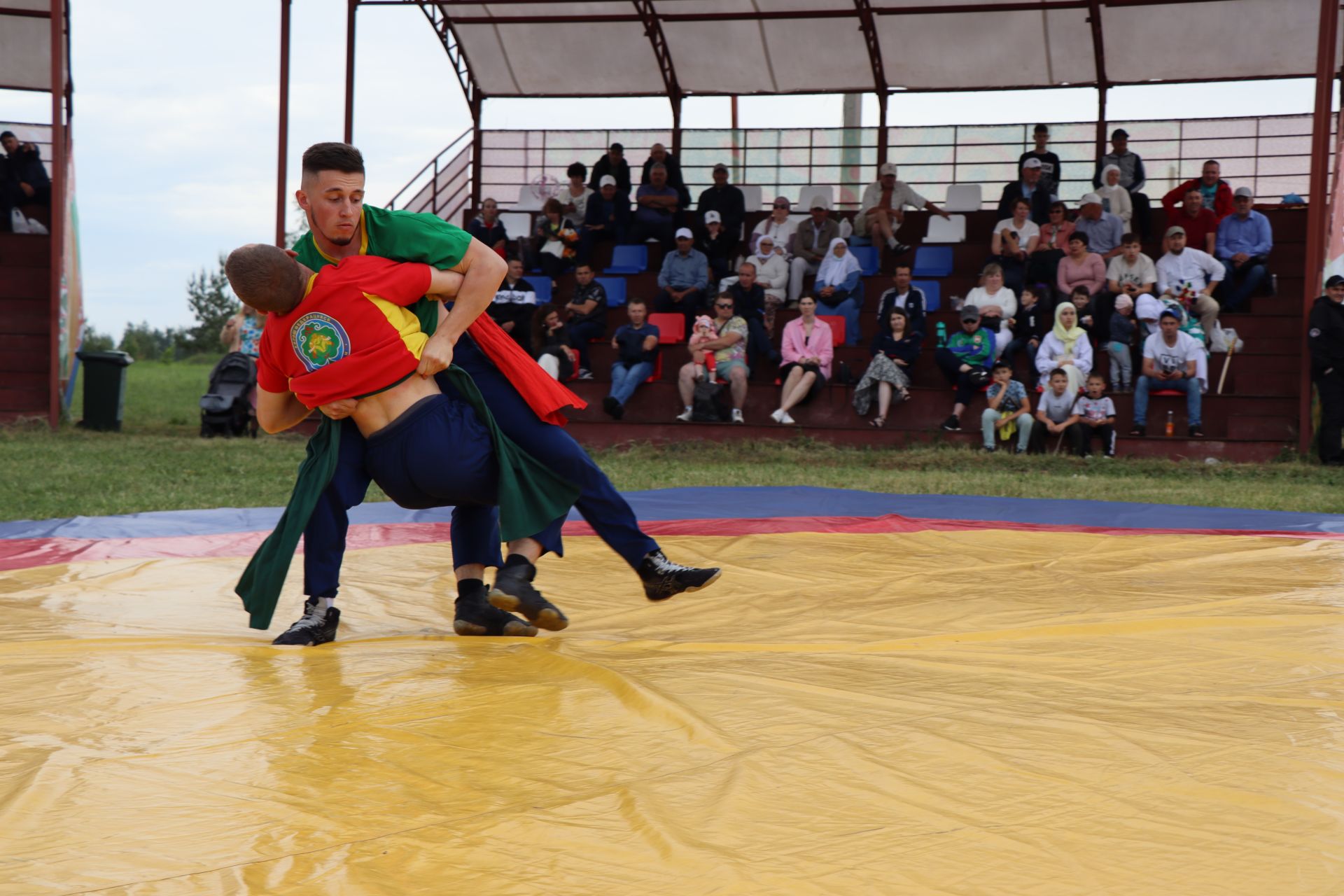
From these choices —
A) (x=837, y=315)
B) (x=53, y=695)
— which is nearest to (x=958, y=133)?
(x=837, y=315)

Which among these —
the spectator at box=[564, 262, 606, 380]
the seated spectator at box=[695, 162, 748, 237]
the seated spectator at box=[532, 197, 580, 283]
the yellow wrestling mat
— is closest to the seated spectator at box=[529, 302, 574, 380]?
the spectator at box=[564, 262, 606, 380]

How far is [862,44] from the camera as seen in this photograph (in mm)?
13898

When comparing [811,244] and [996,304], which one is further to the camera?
[811,244]

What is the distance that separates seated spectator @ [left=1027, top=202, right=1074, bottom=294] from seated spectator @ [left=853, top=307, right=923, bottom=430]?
1.20 metres

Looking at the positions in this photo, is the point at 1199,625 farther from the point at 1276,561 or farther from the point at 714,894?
the point at 714,894

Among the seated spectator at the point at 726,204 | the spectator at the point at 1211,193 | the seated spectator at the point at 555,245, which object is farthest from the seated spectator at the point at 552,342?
the spectator at the point at 1211,193

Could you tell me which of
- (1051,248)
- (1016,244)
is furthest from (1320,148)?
(1016,244)

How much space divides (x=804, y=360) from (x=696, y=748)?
8958 millimetres

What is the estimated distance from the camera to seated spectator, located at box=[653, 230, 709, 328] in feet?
38.9

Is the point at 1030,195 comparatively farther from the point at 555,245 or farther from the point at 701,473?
the point at 701,473

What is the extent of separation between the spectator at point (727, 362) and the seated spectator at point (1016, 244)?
2.37 m

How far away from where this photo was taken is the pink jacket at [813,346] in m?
11.0

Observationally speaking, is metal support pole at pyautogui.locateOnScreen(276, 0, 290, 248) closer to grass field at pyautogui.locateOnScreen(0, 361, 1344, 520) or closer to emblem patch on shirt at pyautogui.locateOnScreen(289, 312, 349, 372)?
grass field at pyautogui.locateOnScreen(0, 361, 1344, 520)

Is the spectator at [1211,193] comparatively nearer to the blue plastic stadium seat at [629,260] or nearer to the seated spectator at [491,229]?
the blue plastic stadium seat at [629,260]
